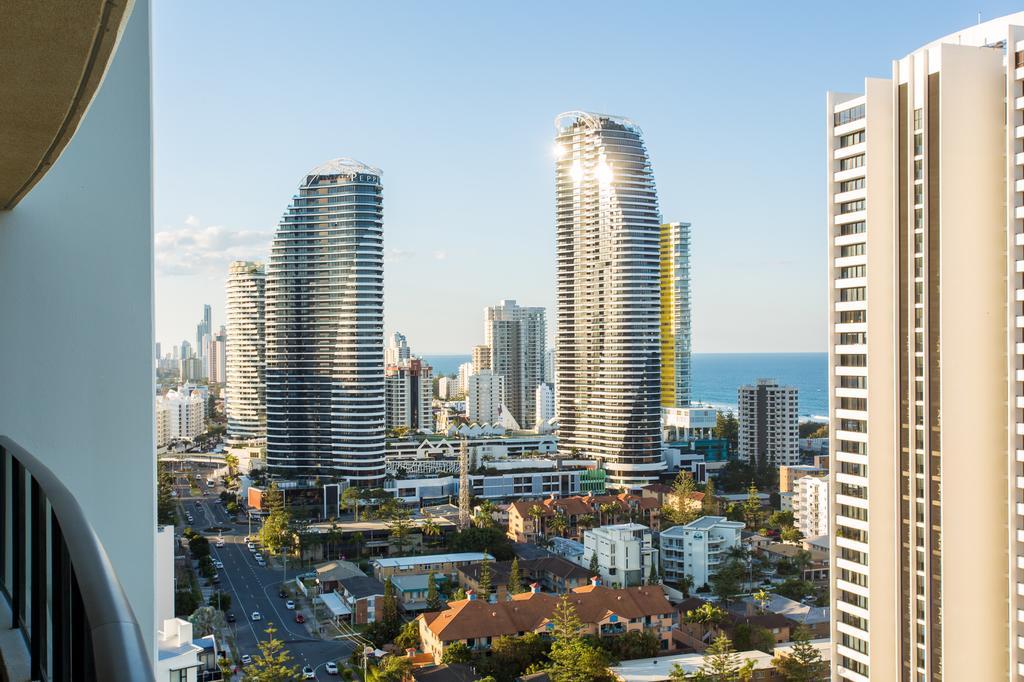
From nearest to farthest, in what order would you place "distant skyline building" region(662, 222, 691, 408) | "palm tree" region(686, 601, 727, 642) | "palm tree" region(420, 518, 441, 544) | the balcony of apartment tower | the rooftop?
the balcony of apartment tower → "palm tree" region(686, 601, 727, 642) → the rooftop → "palm tree" region(420, 518, 441, 544) → "distant skyline building" region(662, 222, 691, 408)

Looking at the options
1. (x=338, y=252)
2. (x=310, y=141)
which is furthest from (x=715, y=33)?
(x=310, y=141)

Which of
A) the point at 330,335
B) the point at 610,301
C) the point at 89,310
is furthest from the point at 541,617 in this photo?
the point at 610,301

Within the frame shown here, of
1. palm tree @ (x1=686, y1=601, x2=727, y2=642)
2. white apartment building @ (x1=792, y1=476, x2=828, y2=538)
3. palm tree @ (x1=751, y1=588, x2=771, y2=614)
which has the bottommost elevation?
palm tree @ (x1=751, y1=588, x2=771, y2=614)

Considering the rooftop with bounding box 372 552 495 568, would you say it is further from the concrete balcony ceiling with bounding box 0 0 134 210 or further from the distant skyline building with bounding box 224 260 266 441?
the concrete balcony ceiling with bounding box 0 0 134 210

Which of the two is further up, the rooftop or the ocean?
the ocean

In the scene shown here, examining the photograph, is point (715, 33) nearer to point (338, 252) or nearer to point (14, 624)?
point (338, 252)

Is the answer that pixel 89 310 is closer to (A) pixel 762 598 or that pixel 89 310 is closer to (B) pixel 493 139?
(A) pixel 762 598

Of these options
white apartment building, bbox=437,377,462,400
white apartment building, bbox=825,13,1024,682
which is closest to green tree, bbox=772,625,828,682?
white apartment building, bbox=825,13,1024,682
